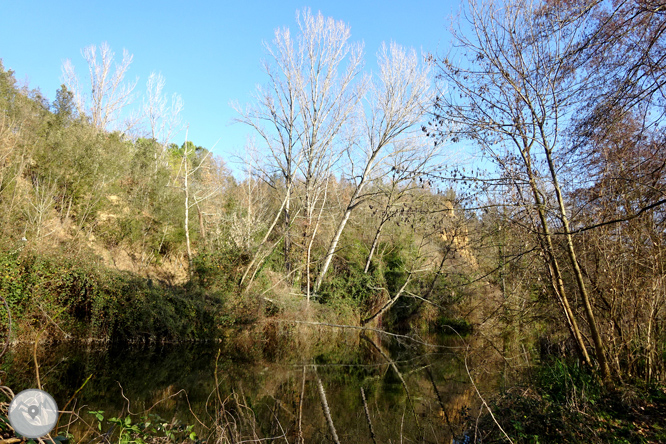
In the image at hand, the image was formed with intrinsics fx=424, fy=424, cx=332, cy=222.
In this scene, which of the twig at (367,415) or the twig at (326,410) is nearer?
the twig at (326,410)

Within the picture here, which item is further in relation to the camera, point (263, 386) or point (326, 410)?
point (263, 386)

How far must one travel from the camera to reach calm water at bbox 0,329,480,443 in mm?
6062

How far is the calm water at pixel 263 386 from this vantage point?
6.06 metres

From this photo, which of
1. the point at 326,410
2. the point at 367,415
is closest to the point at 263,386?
the point at 326,410

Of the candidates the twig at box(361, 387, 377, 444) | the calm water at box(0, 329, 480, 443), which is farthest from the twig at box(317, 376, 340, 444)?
the twig at box(361, 387, 377, 444)

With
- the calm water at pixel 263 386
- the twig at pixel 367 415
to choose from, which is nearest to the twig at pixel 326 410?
the calm water at pixel 263 386

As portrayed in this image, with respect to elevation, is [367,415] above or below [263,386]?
below

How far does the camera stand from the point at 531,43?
6.51 m

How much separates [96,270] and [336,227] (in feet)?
33.1

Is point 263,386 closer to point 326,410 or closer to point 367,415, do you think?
point 326,410

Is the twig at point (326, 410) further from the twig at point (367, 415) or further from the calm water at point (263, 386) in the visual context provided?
the twig at point (367, 415)

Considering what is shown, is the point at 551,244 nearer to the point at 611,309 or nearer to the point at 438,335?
the point at 611,309

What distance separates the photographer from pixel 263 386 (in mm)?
8438

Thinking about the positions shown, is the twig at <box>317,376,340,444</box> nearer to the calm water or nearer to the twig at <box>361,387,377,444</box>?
the calm water
